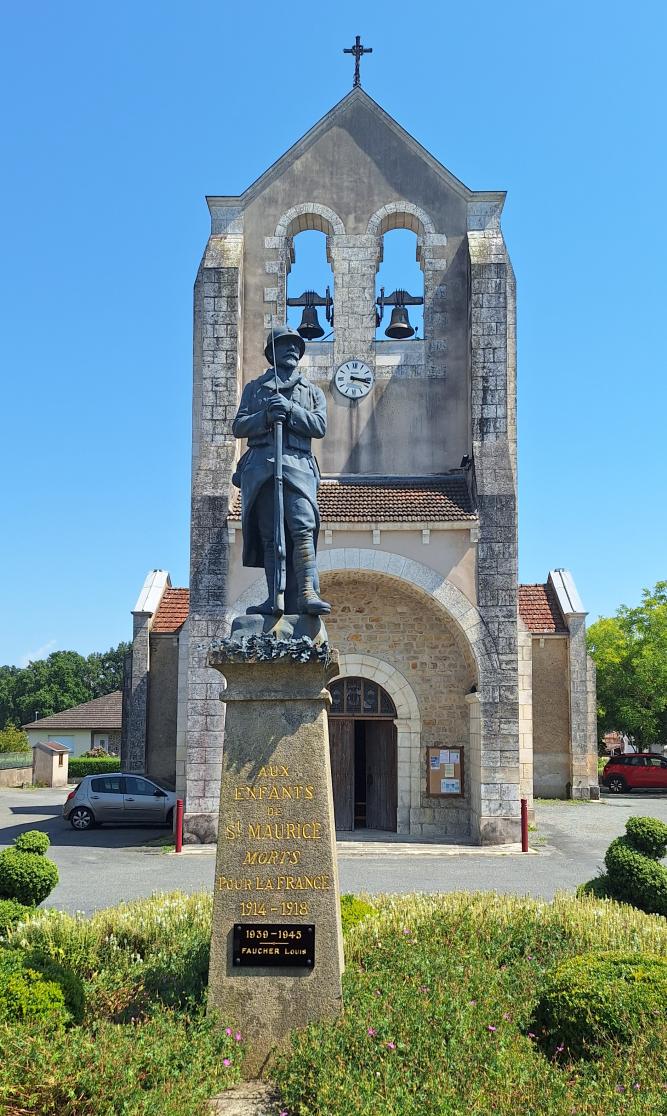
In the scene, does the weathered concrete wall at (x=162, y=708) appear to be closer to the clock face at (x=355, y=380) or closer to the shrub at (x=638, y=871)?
the clock face at (x=355, y=380)

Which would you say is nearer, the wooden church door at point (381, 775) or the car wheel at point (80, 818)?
the wooden church door at point (381, 775)

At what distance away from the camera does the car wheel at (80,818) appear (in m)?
17.2

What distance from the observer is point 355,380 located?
16.5 meters

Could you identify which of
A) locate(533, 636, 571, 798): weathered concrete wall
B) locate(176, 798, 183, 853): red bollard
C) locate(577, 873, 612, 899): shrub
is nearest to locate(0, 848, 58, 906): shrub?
locate(577, 873, 612, 899): shrub

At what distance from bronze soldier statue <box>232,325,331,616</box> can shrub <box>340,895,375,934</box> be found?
238 centimetres

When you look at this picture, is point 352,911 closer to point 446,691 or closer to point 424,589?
point 424,589

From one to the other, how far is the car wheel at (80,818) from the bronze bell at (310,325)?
377 inches

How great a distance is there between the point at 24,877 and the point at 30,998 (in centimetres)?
198

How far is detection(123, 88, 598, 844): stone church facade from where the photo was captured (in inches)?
569

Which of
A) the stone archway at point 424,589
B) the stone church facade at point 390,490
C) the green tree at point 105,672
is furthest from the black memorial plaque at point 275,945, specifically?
the green tree at point 105,672

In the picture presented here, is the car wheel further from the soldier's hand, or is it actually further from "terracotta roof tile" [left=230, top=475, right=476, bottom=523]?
the soldier's hand

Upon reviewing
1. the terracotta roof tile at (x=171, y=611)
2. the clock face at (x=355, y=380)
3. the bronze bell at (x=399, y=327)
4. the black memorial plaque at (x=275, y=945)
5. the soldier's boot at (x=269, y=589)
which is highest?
the bronze bell at (x=399, y=327)

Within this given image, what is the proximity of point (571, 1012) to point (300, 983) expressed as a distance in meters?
1.49

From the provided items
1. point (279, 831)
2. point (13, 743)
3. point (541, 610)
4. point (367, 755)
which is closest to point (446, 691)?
point (367, 755)
